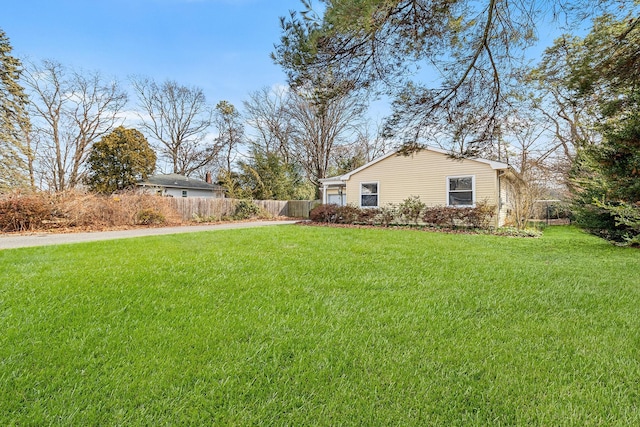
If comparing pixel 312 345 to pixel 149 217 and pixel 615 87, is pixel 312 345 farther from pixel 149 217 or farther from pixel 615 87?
pixel 149 217

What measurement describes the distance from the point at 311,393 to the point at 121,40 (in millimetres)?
12859

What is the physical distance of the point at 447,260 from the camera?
17.2ft

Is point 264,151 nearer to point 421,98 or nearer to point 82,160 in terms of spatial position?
point 82,160

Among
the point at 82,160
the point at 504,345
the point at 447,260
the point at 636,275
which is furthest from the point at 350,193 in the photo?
the point at 82,160

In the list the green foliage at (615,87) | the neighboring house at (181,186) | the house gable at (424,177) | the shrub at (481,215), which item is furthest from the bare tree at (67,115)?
the green foliage at (615,87)

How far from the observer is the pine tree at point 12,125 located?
12.4 m

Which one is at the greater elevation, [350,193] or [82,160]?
[82,160]

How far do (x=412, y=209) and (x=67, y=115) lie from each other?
2157 centimetres

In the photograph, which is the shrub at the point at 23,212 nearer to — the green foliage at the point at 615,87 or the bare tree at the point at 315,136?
the green foliage at the point at 615,87

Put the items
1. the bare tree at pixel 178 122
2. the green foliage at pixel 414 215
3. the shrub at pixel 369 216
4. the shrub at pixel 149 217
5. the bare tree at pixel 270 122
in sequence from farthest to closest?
the bare tree at pixel 178 122 < the bare tree at pixel 270 122 < the shrub at pixel 369 216 < the shrub at pixel 149 217 < the green foliage at pixel 414 215

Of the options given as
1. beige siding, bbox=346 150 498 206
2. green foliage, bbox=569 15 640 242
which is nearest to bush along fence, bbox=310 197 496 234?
beige siding, bbox=346 150 498 206

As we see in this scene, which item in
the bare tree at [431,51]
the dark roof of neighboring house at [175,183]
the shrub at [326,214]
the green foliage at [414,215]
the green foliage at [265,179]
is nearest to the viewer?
the bare tree at [431,51]

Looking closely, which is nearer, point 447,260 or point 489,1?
point 489,1

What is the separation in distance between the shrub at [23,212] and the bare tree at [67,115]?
29.0 ft
